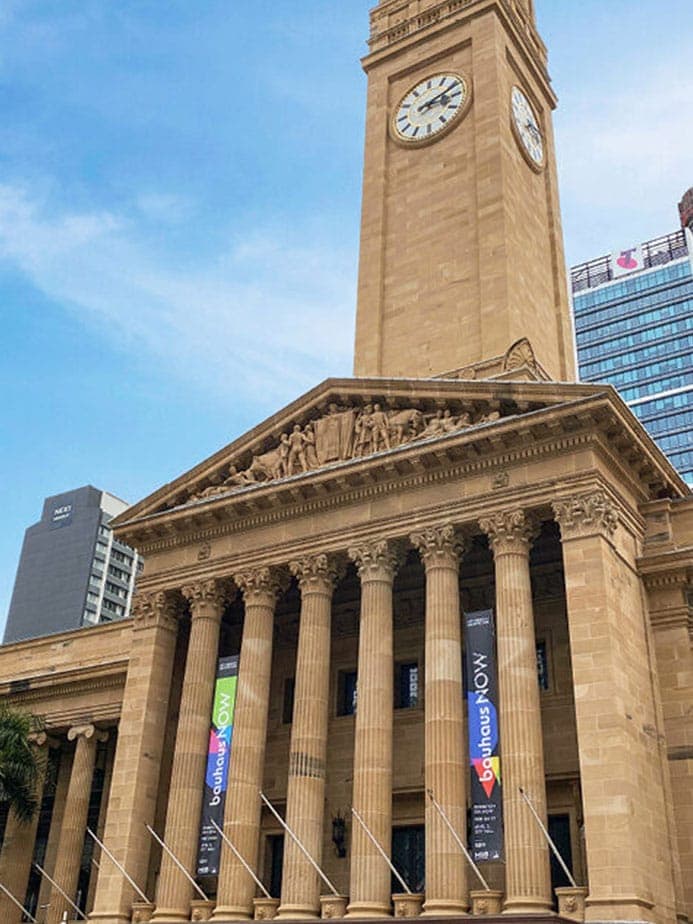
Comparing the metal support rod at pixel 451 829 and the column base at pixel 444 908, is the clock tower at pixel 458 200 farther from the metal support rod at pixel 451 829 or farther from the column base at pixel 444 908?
the column base at pixel 444 908

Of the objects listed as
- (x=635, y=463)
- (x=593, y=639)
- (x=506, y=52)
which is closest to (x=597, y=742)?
(x=593, y=639)

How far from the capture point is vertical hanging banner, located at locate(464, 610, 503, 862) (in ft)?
87.2

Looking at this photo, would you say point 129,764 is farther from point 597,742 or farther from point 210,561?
point 597,742

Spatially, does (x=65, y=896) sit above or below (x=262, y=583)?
below

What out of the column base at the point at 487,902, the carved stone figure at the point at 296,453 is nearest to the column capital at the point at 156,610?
the carved stone figure at the point at 296,453

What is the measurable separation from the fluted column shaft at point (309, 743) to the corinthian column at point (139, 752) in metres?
5.20

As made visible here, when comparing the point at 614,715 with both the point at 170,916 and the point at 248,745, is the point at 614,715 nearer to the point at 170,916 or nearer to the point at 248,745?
the point at 248,745

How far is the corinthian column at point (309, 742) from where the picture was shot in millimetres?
29188

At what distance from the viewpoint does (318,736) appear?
3117 centimetres

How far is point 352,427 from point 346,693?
984 centimetres

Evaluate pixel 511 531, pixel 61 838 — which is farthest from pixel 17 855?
pixel 511 531

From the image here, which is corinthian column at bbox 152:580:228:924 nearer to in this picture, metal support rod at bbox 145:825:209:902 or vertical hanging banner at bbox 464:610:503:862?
metal support rod at bbox 145:825:209:902

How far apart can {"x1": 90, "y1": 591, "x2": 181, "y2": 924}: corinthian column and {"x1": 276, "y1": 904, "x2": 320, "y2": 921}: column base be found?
606cm

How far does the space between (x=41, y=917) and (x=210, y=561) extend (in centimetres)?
1514
